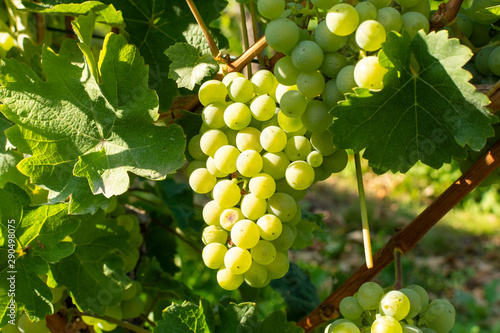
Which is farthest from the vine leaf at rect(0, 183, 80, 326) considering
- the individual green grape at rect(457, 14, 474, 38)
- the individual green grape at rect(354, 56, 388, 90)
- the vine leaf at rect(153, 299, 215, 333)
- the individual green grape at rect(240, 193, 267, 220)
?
the individual green grape at rect(457, 14, 474, 38)

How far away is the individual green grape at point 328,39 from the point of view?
2.14ft

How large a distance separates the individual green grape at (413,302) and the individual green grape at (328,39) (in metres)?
0.35

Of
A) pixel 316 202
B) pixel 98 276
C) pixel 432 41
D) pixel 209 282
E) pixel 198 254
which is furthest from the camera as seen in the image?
pixel 316 202

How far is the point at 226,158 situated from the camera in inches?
27.9

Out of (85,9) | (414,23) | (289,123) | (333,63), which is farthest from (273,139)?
(85,9)

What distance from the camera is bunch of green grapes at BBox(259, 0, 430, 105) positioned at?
62 cm

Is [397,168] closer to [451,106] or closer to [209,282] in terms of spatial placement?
[451,106]

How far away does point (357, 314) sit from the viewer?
69 cm

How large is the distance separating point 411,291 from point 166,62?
61 cm

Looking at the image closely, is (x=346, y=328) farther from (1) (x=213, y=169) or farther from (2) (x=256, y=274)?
(1) (x=213, y=169)

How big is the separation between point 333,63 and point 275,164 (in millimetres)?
169

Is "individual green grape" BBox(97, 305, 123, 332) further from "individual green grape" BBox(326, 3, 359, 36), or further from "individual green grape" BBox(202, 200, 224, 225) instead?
"individual green grape" BBox(326, 3, 359, 36)

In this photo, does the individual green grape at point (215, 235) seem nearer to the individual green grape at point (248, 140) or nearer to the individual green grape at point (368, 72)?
the individual green grape at point (248, 140)

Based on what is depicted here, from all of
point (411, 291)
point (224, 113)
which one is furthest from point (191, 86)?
point (411, 291)
